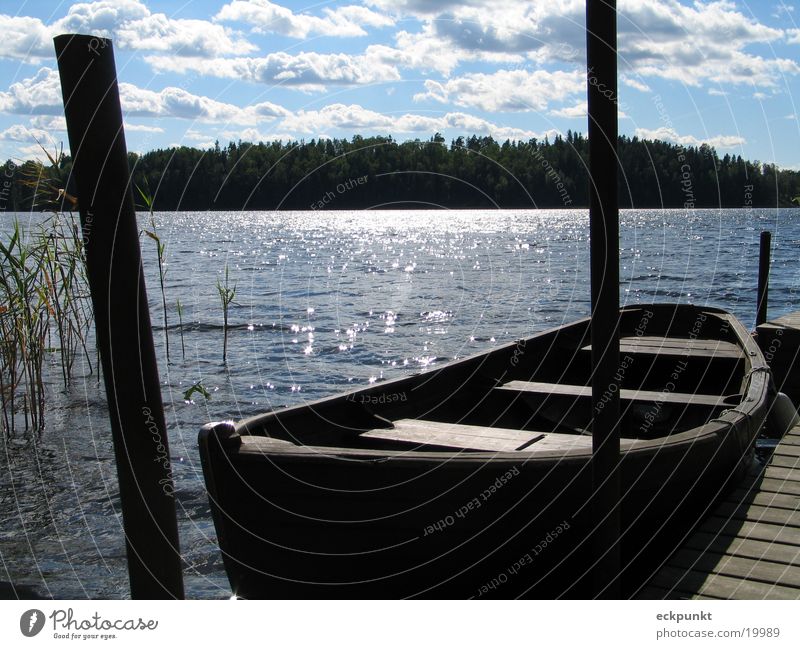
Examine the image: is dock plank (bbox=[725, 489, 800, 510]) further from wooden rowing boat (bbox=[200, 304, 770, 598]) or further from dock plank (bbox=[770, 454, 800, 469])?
dock plank (bbox=[770, 454, 800, 469])

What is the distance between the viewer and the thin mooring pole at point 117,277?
3234 millimetres

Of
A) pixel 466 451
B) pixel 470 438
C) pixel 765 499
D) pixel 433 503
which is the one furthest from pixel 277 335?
pixel 433 503

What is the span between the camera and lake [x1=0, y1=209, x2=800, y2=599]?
24.8ft

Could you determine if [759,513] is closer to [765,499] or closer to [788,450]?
[765,499]

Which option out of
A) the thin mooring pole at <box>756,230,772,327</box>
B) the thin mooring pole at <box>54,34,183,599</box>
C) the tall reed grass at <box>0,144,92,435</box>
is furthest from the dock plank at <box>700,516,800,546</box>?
the thin mooring pole at <box>756,230,772,327</box>

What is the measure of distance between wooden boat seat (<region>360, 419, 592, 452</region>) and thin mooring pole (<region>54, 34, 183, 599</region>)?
2176 millimetres

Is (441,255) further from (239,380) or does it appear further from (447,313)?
(239,380)

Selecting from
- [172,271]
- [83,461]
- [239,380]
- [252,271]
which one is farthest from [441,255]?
[83,461]

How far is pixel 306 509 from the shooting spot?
15.0 ft

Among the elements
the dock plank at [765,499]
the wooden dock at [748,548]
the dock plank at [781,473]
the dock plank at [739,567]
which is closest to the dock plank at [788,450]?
the wooden dock at [748,548]

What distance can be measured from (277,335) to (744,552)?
17133 millimetres

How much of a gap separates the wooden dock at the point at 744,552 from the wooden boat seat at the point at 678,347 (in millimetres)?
2869

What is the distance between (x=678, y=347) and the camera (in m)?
8.85

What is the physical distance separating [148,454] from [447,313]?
73.3ft
